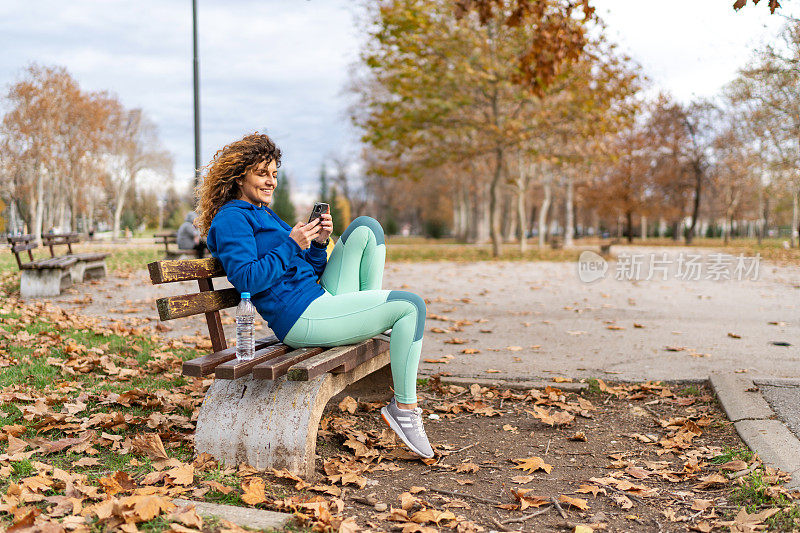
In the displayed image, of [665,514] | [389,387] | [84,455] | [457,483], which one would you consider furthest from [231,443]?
[665,514]

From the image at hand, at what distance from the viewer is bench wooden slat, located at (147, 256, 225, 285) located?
3018 millimetres

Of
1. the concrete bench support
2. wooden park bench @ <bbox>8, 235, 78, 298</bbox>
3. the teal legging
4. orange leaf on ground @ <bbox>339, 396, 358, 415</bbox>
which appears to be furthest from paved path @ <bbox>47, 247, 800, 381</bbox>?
the teal legging

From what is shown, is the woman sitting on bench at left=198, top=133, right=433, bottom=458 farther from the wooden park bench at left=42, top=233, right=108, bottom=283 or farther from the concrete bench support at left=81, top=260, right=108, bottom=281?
the concrete bench support at left=81, top=260, right=108, bottom=281

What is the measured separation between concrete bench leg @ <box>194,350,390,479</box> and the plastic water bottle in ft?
0.52

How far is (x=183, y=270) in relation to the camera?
326 cm

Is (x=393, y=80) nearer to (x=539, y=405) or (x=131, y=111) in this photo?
(x=539, y=405)

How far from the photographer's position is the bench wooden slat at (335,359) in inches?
118

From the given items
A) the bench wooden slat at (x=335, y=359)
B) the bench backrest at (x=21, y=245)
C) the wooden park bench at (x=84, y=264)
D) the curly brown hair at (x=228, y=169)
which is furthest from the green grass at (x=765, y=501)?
the wooden park bench at (x=84, y=264)

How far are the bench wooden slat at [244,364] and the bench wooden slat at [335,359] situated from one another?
0.72 ft

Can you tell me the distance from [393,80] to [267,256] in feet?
59.4

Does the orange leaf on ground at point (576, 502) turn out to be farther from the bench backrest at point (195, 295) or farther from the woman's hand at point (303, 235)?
the bench backrest at point (195, 295)

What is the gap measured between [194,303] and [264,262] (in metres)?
0.40

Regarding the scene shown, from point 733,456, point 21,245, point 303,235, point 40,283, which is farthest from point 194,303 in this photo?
point 21,245

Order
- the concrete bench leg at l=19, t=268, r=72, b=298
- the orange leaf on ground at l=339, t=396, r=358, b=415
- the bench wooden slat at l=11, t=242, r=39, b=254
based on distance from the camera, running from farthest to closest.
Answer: the bench wooden slat at l=11, t=242, r=39, b=254
the concrete bench leg at l=19, t=268, r=72, b=298
the orange leaf on ground at l=339, t=396, r=358, b=415
